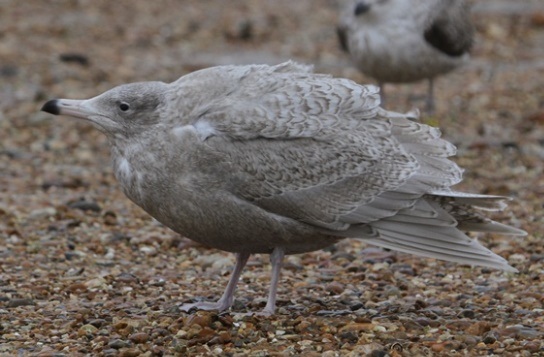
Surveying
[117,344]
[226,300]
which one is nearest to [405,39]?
[226,300]

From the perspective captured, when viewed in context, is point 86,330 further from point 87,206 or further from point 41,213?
point 87,206

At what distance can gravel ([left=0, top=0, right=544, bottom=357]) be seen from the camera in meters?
5.58

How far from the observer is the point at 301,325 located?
570 centimetres

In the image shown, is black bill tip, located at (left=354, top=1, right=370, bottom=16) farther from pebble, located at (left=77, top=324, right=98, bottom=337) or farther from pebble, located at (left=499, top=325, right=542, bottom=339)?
pebble, located at (left=77, top=324, right=98, bottom=337)

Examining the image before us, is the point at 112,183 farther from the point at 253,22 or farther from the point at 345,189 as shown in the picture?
the point at 253,22

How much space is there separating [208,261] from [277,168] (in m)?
1.83

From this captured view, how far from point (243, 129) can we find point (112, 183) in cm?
424

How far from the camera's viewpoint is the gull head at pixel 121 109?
582cm

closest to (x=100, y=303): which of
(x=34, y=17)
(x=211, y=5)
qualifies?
(x=34, y=17)

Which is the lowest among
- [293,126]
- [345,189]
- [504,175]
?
[504,175]

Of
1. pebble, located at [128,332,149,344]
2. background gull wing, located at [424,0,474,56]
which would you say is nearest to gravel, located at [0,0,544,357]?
pebble, located at [128,332,149,344]

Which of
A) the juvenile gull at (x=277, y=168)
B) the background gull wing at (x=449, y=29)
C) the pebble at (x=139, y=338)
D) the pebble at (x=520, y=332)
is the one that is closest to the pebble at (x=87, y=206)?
the juvenile gull at (x=277, y=168)

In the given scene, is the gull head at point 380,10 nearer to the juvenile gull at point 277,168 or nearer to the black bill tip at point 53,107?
the juvenile gull at point 277,168

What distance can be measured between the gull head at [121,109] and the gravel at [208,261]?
3.29 feet
